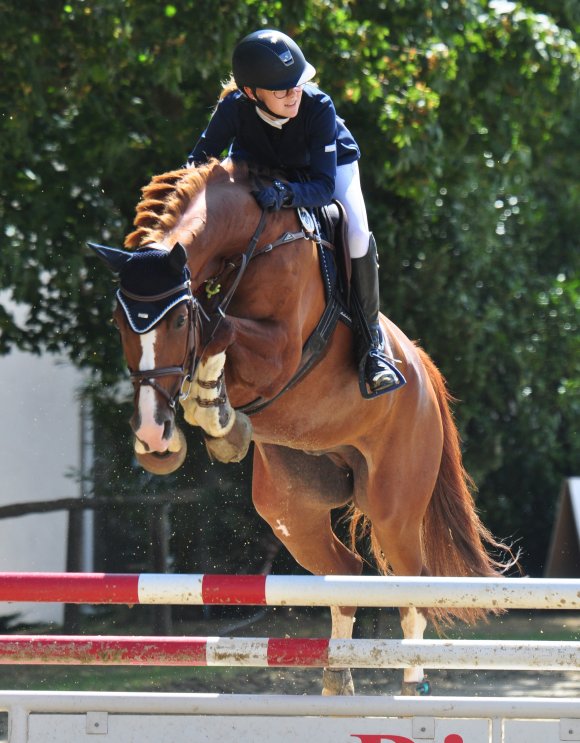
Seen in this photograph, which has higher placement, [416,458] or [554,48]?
[554,48]

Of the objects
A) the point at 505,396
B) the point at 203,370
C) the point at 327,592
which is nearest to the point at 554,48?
the point at 505,396

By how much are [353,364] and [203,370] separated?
3.25ft

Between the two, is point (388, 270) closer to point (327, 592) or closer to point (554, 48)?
point (554, 48)

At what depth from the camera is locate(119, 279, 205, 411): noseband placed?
3.29 m

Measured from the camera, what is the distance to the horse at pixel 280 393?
10.9ft

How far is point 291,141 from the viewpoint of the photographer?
402cm

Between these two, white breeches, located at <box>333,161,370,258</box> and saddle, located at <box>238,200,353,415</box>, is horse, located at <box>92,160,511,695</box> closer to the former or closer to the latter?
saddle, located at <box>238,200,353,415</box>

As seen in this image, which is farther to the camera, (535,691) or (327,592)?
(535,691)

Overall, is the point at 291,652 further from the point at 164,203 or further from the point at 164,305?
the point at 164,203

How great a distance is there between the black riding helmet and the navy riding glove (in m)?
0.34

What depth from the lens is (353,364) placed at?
14.2ft

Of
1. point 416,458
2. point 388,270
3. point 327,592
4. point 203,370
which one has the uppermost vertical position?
point 388,270

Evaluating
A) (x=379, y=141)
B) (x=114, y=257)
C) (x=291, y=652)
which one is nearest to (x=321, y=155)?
(x=114, y=257)

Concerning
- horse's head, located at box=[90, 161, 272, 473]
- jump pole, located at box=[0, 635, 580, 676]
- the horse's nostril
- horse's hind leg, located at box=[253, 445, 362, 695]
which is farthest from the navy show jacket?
jump pole, located at box=[0, 635, 580, 676]
